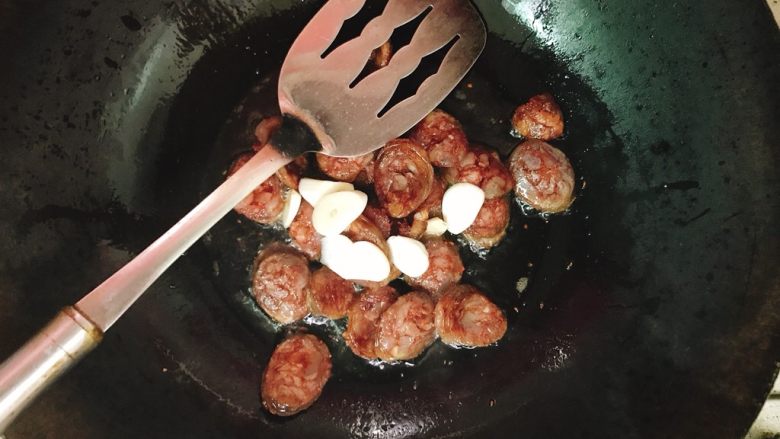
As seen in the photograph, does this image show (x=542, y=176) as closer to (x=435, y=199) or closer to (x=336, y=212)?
(x=435, y=199)

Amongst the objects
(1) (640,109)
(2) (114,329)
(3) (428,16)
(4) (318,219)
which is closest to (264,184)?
(4) (318,219)

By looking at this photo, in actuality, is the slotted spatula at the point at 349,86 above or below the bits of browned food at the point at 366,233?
above

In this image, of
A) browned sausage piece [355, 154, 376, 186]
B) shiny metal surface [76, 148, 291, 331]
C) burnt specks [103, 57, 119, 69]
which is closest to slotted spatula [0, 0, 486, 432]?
shiny metal surface [76, 148, 291, 331]

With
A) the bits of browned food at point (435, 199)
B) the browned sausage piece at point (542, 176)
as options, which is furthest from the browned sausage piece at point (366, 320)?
the browned sausage piece at point (542, 176)

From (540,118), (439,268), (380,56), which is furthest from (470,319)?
(380,56)

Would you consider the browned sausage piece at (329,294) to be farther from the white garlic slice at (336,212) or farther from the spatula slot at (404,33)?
the spatula slot at (404,33)
